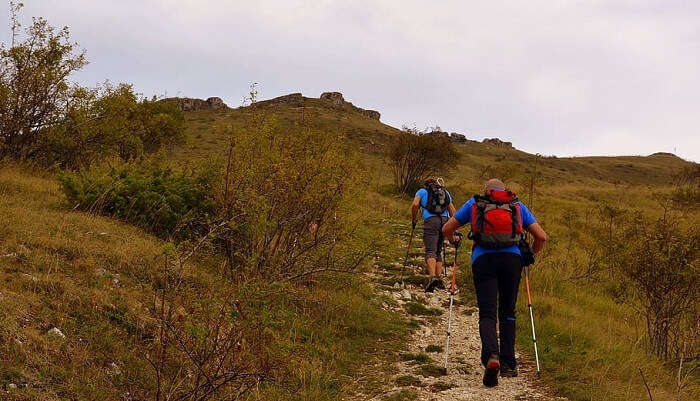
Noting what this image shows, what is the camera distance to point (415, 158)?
27719mm

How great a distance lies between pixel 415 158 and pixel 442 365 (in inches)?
873

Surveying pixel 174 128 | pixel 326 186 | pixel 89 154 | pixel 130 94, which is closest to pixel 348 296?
pixel 326 186

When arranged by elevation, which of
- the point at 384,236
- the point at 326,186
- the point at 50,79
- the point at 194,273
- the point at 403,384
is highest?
the point at 50,79

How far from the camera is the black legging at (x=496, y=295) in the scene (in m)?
5.35

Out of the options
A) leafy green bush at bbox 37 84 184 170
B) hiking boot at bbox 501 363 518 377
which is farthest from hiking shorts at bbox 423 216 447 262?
leafy green bush at bbox 37 84 184 170

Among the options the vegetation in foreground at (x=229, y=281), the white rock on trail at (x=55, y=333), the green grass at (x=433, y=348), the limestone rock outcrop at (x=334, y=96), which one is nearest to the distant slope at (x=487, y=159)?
the limestone rock outcrop at (x=334, y=96)

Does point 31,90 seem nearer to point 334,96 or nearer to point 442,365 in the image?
point 442,365

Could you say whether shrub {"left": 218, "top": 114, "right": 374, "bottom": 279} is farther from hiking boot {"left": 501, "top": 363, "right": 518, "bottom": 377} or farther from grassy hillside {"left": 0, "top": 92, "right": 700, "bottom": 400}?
hiking boot {"left": 501, "top": 363, "right": 518, "bottom": 377}

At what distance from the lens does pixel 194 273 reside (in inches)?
252

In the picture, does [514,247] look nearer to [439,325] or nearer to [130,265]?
[439,325]

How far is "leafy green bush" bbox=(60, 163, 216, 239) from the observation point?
→ 7.72m

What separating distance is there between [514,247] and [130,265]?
4.31 meters

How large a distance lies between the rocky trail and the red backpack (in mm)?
1516

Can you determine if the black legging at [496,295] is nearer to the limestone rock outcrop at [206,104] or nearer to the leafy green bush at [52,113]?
the leafy green bush at [52,113]
